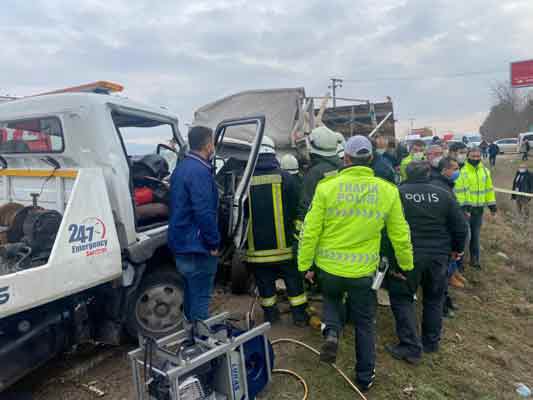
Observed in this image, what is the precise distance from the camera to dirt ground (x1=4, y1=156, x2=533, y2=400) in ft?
9.84

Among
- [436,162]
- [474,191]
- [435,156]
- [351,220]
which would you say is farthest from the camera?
[474,191]

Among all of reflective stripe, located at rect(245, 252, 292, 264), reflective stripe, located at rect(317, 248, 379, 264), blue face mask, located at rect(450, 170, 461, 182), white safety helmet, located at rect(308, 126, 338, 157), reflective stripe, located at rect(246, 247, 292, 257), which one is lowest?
reflective stripe, located at rect(245, 252, 292, 264)

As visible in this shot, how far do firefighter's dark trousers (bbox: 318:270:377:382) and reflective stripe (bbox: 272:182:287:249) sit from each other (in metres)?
0.85

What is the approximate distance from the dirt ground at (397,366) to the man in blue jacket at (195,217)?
86 cm

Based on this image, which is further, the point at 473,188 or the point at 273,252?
the point at 473,188

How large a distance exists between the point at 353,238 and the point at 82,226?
181 centimetres

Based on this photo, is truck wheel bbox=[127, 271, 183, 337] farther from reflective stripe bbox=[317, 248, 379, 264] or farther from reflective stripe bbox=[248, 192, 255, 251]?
reflective stripe bbox=[317, 248, 379, 264]

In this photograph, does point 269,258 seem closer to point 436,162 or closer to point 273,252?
point 273,252

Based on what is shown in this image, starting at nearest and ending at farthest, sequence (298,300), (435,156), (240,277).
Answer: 1. (298,300)
2. (240,277)
3. (435,156)

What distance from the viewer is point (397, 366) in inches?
132

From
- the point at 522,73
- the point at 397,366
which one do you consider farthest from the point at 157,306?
the point at 522,73

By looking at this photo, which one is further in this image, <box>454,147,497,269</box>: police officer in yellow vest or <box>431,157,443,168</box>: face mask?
<box>454,147,497,269</box>: police officer in yellow vest

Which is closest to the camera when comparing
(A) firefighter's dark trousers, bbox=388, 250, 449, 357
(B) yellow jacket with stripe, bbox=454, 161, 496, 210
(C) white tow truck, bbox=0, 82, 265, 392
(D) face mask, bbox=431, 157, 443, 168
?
(C) white tow truck, bbox=0, 82, 265, 392

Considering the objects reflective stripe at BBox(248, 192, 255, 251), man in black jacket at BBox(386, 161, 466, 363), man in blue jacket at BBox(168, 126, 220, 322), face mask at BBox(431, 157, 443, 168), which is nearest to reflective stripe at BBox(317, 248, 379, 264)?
man in black jacket at BBox(386, 161, 466, 363)
